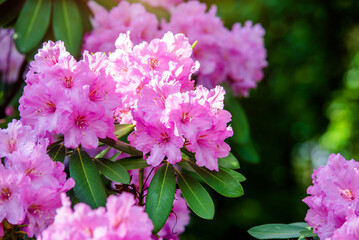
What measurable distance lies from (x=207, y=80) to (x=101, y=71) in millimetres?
1172

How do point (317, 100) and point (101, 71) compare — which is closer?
point (101, 71)

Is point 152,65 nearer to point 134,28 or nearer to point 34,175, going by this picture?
point 34,175

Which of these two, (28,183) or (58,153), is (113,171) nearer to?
(58,153)

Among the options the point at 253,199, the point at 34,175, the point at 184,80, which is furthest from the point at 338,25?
the point at 34,175

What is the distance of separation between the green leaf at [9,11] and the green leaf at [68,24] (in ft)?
0.57

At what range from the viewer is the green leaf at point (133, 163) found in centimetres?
131

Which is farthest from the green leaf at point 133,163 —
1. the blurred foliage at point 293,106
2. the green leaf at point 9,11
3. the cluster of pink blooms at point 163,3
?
the blurred foliage at point 293,106

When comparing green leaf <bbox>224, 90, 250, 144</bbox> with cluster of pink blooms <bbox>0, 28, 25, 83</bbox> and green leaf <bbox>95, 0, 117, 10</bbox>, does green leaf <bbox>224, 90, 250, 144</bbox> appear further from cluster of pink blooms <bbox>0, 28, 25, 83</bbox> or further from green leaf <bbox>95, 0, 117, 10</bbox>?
cluster of pink blooms <bbox>0, 28, 25, 83</bbox>

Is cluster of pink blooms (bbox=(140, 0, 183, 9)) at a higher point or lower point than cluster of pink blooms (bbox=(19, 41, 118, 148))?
higher

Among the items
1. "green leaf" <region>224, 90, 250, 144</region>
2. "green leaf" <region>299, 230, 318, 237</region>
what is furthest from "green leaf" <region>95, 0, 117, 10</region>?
"green leaf" <region>299, 230, 318, 237</region>

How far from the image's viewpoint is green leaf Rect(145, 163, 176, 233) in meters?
1.16

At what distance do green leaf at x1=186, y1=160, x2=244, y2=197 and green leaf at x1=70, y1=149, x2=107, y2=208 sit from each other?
27cm

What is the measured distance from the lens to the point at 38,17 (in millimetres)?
2053

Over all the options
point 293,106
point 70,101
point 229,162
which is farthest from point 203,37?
point 293,106
